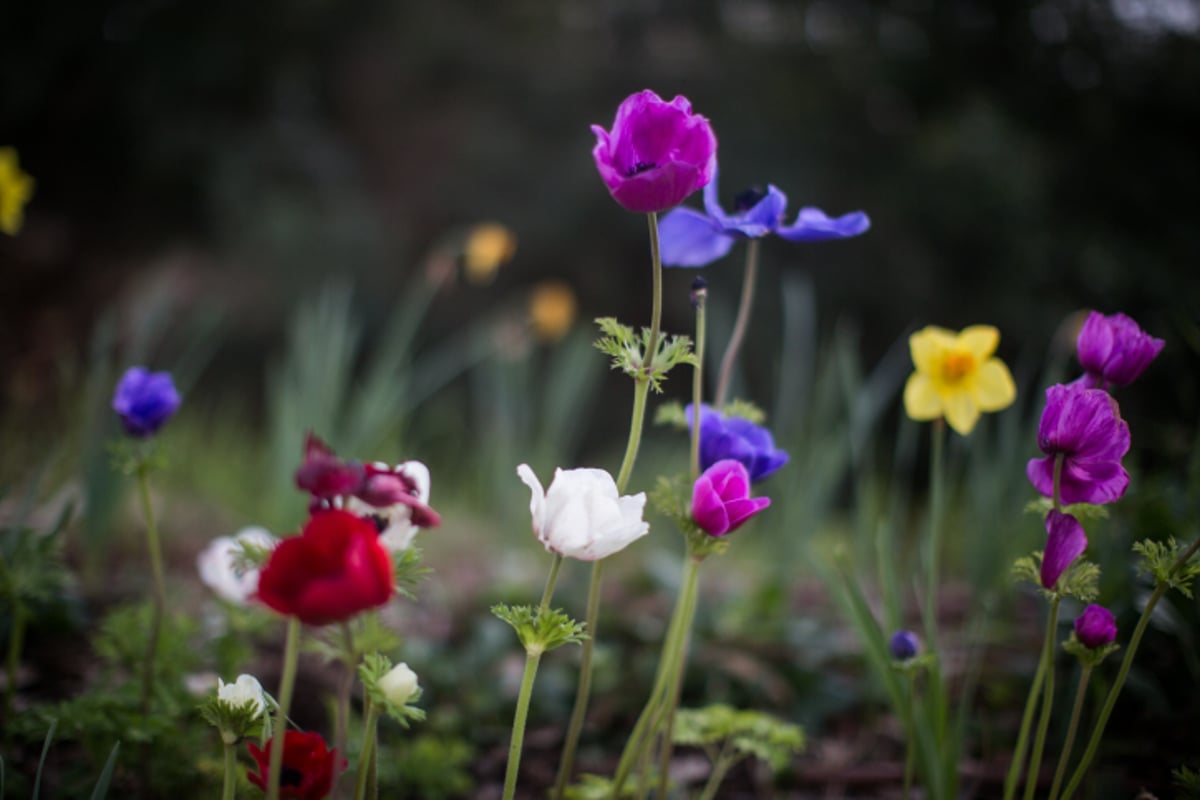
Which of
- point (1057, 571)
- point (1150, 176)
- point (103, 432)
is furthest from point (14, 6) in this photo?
point (1150, 176)

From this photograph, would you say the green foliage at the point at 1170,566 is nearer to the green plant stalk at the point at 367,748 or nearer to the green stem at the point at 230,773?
the green plant stalk at the point at 367,748

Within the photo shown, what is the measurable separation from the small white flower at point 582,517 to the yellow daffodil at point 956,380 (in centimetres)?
54

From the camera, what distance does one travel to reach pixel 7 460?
2.08m

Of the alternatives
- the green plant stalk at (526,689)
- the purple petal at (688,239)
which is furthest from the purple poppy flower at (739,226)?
the green plant stalk at (526,689)

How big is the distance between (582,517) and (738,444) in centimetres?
23

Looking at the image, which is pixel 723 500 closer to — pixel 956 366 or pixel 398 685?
pixel 398 685

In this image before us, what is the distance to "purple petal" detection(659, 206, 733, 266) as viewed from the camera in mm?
846

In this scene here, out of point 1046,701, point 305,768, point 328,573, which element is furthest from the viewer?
point 1046,701

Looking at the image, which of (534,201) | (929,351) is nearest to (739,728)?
(929,351)

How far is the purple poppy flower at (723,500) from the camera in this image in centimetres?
68

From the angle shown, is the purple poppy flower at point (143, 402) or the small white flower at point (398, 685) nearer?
the small white flower at point (398, 685)

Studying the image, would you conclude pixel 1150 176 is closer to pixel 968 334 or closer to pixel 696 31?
pixel 696 31

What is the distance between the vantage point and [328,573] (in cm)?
51

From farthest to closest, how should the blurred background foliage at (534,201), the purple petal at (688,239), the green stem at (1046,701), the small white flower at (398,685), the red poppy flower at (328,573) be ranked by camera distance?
the blurred background foliage at (534,201) < the purple petal at (688,239) < the green stem at (1046,701) < the small white flower at (398,685) < the red poppy flower at (328,573)
